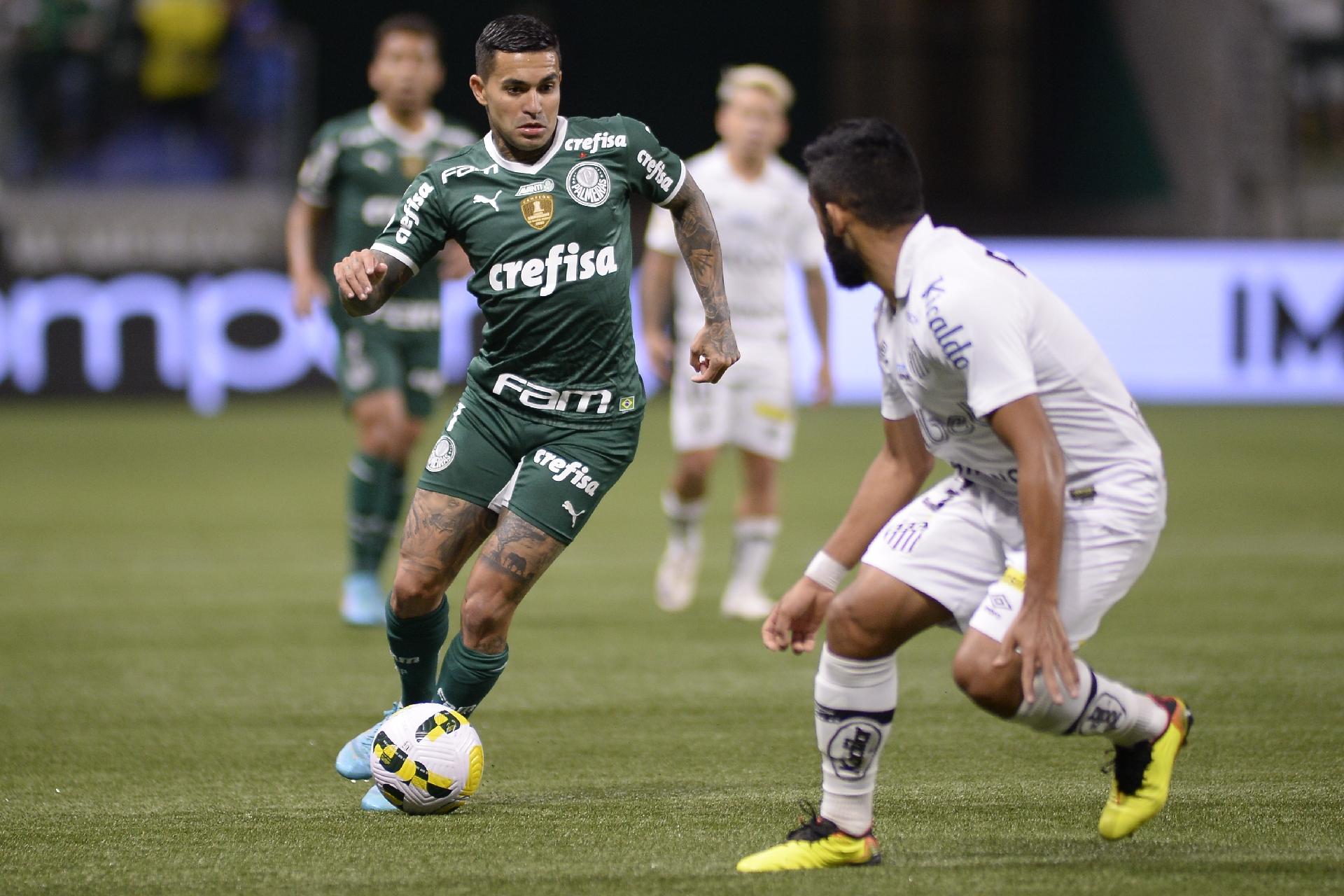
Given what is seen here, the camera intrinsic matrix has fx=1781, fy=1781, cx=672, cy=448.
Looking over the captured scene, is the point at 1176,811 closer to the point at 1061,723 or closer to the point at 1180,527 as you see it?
the point at 1061,723

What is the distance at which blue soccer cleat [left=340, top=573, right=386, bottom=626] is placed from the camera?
25.0ft

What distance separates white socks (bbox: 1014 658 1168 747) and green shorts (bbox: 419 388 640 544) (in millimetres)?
1418


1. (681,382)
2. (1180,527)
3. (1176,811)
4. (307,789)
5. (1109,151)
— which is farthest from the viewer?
(1109,151)

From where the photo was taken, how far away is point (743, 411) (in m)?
8.00

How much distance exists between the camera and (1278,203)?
1905 centimetres

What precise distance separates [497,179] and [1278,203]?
1596 cm

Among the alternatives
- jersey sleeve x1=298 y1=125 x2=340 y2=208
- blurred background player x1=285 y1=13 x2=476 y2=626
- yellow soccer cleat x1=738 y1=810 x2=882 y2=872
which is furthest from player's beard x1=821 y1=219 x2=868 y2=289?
jersey sleeve x1=298 y1=125 x2=340 y2=208

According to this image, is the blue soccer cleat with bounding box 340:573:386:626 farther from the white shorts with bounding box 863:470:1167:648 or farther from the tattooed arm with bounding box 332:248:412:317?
the white shorts with bounding box 863:470:1167:648

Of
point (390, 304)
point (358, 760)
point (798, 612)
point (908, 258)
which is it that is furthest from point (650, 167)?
point (390, 304)

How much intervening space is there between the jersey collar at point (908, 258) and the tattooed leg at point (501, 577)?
50.2 inches

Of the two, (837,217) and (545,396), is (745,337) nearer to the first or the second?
(545,396)

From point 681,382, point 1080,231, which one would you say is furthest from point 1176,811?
point 1080,231

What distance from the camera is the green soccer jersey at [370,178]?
7734 mm

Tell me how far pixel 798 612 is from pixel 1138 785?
0.89 metres
